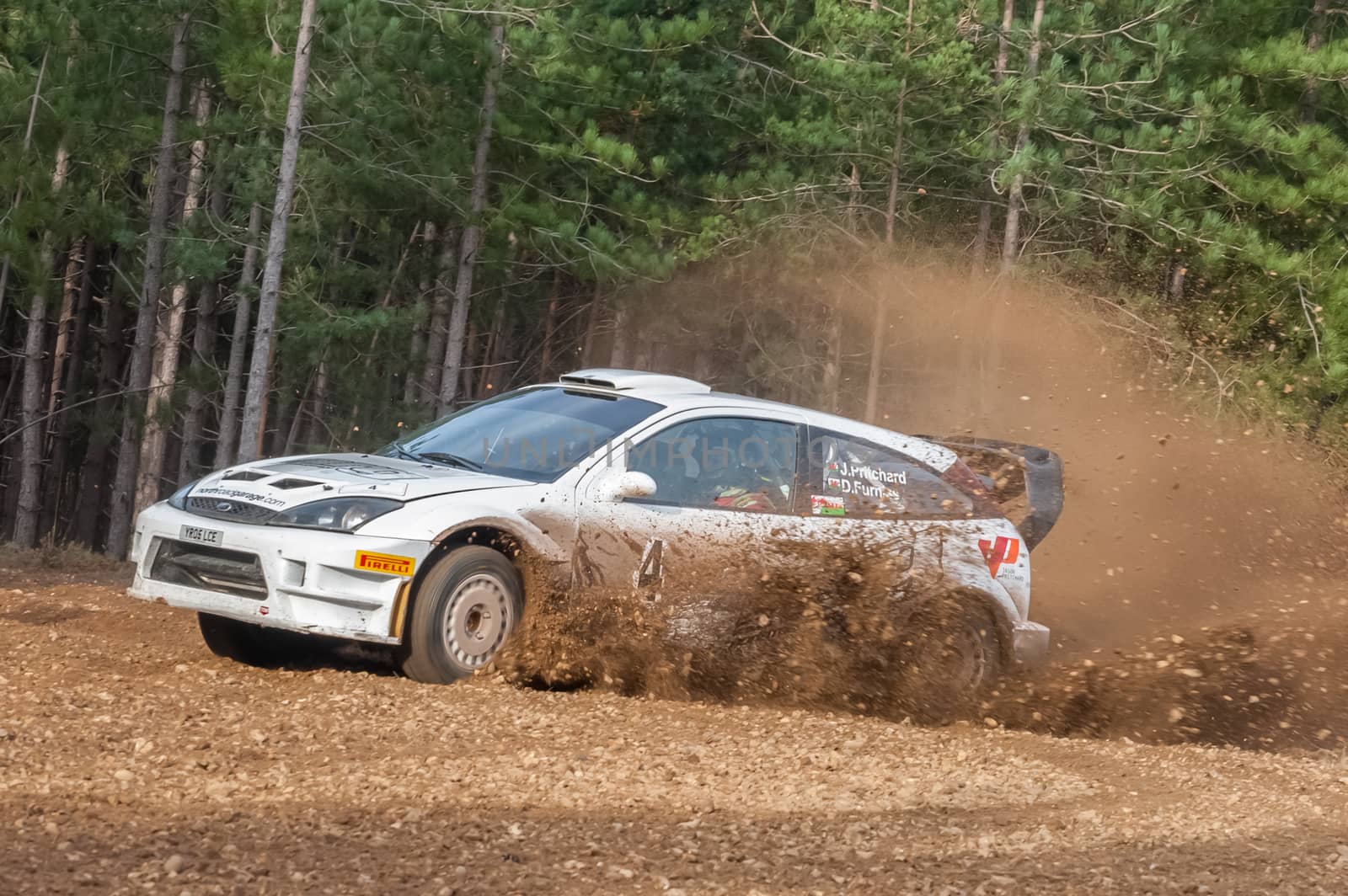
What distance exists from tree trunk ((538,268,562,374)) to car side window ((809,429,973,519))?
19.2 metres

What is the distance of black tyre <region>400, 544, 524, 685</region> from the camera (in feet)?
21.6

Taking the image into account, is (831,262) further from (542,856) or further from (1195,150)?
(542,856)

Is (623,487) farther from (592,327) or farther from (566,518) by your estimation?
(592,327)

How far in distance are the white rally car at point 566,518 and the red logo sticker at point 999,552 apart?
0.01 m

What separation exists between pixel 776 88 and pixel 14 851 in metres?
20.2

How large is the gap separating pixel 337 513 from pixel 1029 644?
381cm

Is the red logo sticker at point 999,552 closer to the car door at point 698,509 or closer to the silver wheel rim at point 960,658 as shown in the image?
the silver wheel rim at point 960,658

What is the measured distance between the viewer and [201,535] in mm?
6758

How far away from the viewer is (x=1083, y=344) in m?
20.7

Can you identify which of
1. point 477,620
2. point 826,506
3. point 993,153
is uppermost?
point 993,153

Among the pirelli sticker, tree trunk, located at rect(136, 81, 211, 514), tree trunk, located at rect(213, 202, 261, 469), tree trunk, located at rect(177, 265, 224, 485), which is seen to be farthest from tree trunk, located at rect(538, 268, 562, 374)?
the pirelli sticker

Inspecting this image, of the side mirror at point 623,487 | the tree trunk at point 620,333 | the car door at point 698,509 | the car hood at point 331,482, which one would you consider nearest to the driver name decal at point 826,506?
the car door at point 698,509

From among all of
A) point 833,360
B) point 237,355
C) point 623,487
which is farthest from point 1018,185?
point 623,487

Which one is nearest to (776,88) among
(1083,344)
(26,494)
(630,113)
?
(630,113)
